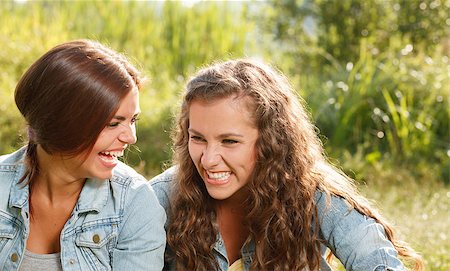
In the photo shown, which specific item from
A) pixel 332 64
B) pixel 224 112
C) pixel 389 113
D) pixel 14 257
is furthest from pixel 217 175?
pixel 332 64

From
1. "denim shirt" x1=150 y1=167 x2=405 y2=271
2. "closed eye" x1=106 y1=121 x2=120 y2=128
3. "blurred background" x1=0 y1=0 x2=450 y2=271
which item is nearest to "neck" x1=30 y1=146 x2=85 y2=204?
"closed eye" x1=106 y1=121 x2=120 y2=128

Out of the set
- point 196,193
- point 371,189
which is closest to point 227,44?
point 371,189

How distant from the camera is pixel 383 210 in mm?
5125

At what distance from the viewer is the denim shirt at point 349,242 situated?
3119 millimetres

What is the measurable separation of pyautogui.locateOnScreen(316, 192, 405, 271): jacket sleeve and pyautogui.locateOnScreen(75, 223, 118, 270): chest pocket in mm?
836

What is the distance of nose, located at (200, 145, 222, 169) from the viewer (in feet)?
10.1

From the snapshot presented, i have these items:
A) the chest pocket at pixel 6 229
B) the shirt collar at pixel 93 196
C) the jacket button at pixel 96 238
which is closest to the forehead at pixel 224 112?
the shirt collar at pixel 93 196

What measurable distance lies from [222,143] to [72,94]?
61 cm

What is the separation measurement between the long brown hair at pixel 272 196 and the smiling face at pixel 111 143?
0.33m

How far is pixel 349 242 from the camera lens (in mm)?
3182

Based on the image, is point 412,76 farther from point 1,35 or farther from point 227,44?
point 1,35

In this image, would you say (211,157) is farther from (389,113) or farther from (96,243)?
(389,113)

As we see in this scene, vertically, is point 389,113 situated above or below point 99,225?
below

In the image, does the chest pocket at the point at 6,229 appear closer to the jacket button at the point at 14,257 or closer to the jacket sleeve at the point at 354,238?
the jacket button at the point at 14,257
